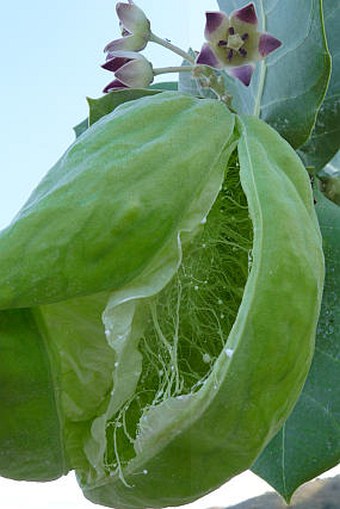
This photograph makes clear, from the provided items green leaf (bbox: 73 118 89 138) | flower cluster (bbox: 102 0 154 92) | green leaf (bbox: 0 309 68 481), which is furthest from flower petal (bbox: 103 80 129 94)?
green leaf (bbox: 0 309 68 481)

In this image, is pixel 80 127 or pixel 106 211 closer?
pixel 106 211

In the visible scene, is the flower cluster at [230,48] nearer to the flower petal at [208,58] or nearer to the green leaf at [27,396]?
the flower petal at [208,58]

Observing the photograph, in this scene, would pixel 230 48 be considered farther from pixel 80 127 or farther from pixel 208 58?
pixel 80 127

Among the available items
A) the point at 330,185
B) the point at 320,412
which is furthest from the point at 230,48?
the point at 320,412

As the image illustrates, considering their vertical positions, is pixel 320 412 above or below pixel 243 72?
below

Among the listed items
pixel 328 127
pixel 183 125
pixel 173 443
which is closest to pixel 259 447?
pixel 173 443

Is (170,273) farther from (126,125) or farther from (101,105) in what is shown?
(101,105)

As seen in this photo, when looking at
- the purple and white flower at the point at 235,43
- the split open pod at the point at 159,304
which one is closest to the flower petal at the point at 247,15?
the purple and white flower at the point at 235,43
